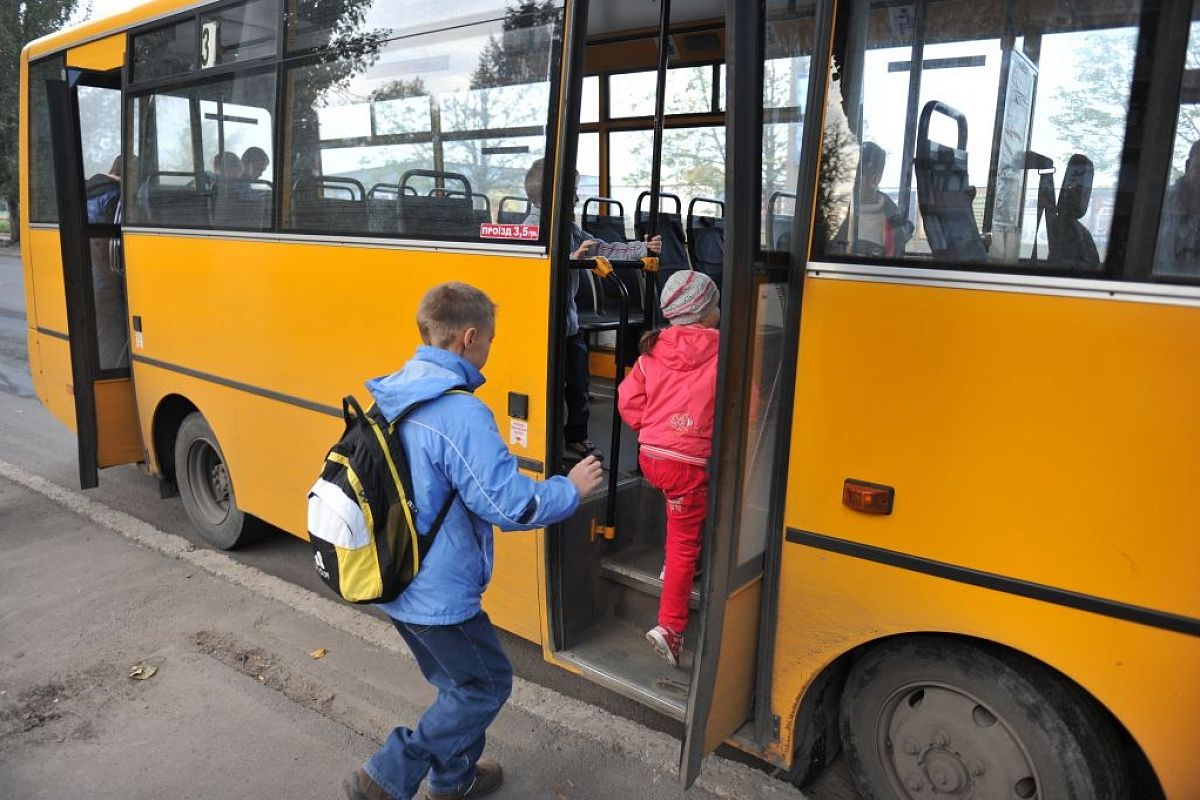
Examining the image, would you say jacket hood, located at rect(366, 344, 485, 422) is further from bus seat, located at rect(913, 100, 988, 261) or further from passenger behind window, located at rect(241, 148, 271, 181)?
passenger behind window, located at rect(241, 148, 271, 181)

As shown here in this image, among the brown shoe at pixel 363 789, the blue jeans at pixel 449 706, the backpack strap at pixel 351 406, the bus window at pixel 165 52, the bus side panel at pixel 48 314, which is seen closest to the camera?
the backpack strap at pixel 351 406

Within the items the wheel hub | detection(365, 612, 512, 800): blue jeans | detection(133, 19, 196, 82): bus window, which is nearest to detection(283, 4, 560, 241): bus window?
detection(133, 19, 196, 82): bus window

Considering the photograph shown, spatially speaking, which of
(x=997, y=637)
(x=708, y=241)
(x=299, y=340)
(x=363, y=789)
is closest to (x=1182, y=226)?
(x=997, y=637)

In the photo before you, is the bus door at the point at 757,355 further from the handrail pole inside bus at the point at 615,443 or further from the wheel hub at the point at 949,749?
the handrail pole inside bus at the point at 615,443

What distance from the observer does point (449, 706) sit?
259cm

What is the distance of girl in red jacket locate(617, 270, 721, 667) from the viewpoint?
2982mm

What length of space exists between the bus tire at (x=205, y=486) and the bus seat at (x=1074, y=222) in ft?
14.8

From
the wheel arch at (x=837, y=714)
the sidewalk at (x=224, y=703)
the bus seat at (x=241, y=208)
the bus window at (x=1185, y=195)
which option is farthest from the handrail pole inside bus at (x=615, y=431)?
the bus seat at (x=241, y=208)

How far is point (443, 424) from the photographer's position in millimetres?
2342

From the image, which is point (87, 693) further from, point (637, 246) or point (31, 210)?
point (31, 210)

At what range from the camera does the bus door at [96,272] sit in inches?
194

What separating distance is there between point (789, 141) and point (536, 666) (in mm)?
2546

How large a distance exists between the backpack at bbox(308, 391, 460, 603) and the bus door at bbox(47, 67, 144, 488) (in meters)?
3.64

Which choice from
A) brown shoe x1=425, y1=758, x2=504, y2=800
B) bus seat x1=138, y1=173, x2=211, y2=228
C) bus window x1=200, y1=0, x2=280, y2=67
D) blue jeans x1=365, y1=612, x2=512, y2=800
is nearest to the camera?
blue jeans x1=365, y1=612, x2=512, y2=800
